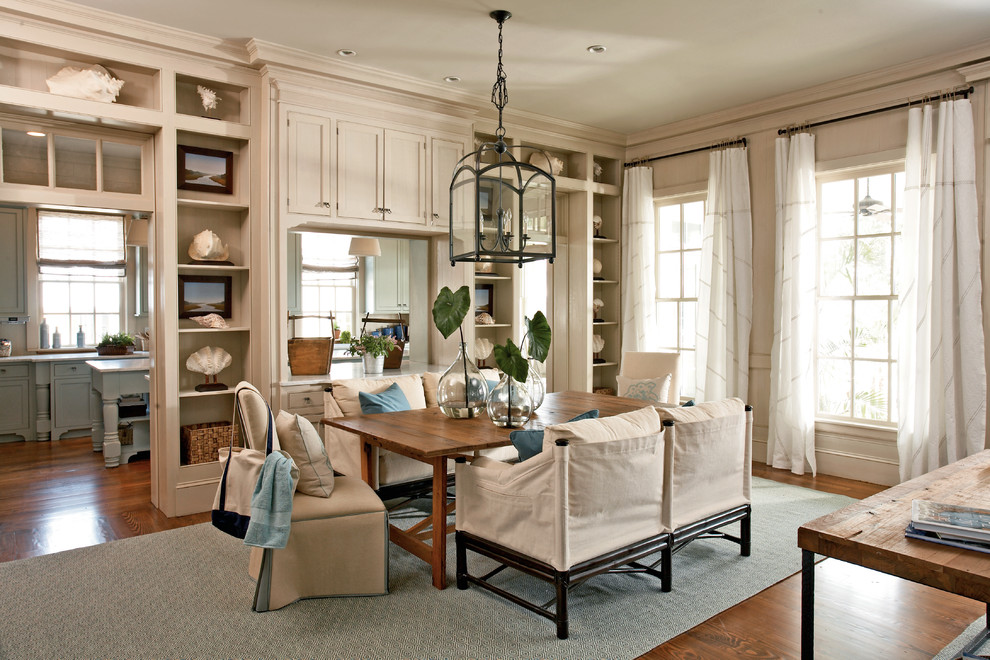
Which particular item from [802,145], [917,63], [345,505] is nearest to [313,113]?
[345,505]

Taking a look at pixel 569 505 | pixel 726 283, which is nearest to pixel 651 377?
pixel 726 283

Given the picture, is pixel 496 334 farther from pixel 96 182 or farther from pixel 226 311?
pixel 96 182

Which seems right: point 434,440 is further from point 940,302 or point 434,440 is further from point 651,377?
point 940,302

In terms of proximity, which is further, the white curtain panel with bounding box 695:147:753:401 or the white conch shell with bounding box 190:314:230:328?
the white curtain panel with bounding box 695:147:753:401

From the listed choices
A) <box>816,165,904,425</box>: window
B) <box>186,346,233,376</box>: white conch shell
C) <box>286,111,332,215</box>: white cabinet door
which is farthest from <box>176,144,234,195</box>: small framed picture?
<box>816,165,904,425</box>: window

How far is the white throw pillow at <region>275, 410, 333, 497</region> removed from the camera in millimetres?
2838

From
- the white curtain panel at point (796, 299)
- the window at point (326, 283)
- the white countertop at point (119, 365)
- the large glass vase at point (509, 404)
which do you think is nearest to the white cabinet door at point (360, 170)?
the window at point (326, 283)

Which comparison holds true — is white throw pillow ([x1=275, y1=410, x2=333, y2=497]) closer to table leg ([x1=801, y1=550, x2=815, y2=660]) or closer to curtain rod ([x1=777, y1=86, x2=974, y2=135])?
table leg ([x1=801, y1=550, x2=815, y2=660])

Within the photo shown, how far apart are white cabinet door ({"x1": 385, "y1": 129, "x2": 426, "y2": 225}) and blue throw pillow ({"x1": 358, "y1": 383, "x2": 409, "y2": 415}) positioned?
4.71ft

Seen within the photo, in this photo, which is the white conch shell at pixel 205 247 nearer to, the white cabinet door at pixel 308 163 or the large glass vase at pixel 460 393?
the white cabinet door at pixel 308 163

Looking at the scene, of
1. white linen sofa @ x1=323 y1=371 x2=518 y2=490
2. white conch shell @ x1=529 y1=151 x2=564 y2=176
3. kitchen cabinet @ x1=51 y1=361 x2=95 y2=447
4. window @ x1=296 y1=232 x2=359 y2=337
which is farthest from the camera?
kitchen cabinet @ x1=51 y1=361 x2=95 y2=447

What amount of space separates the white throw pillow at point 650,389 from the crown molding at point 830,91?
228cm

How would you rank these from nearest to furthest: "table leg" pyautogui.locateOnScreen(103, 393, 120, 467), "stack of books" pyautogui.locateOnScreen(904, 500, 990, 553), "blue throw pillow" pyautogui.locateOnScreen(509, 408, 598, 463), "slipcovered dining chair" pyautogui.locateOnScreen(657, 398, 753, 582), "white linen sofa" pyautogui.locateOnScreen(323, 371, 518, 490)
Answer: "stack of books" pyautogui.locateOnScreen(904, 500, 990, 553), "blue throw pillow" pyautogui.locateOnScreen(509, 408, 598, 463), "slipcovered dining chair" pyautogui.locateOnScreen(657, 398, 753, 582), "white linen sofa" pyautogui.locateOnScreen(323, 371, 518, 490), "table leg" pyautogui.locateOnScreen(103, 393, 120, 467)

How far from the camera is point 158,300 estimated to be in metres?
4.00
